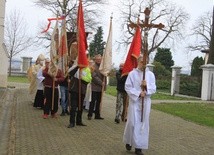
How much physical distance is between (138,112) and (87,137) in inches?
83.2

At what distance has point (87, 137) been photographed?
10.6 metres

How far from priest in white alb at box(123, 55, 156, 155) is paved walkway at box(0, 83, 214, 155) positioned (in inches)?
14.3

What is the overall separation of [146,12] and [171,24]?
61759 mm

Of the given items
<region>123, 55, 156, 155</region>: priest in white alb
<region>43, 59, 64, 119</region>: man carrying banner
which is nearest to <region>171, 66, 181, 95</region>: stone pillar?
<region>43, 59, 64, 119</region>: man carrying banner

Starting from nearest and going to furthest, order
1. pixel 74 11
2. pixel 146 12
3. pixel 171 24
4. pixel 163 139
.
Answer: pixel 146 12 → pixel 163 139 → pixel 74 11 → pixel 171 24

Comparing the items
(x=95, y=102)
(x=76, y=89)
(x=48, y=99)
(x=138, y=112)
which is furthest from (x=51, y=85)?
(x=138, y=112)

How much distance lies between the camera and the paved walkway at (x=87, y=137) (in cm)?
896

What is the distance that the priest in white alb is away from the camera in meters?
8.68

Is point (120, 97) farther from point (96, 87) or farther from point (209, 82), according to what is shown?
point (209, 82)

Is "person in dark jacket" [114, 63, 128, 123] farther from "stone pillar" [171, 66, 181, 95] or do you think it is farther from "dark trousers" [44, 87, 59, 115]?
"stone pillar" [171, 66, 181, 95]

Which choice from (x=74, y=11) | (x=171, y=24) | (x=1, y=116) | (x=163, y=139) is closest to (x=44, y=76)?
(x=1, y=116)

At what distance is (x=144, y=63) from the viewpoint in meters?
8.97

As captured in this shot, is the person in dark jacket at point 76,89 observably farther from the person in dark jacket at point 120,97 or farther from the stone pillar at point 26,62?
the stone pillar at point 26,62

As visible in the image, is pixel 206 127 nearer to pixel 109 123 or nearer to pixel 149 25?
pixel 109 123
